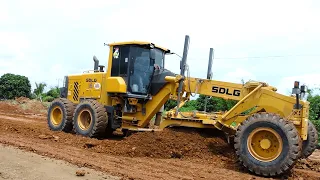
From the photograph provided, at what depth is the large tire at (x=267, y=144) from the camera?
21.9ft

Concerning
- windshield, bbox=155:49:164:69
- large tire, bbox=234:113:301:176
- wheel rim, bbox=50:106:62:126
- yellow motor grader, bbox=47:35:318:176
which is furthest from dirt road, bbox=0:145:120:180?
wheel rim, bbox=50:106:62:126

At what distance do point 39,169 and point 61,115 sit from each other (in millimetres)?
6088

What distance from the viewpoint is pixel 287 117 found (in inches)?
287

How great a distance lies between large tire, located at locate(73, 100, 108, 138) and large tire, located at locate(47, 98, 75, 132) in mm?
685

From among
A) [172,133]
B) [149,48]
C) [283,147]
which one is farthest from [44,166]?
[149,48]

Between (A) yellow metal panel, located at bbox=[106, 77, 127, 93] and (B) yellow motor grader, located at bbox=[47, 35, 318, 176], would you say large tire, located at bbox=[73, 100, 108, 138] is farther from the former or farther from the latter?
(A) yellow metal panel, located at bbox=[106, 77, 127, 93]

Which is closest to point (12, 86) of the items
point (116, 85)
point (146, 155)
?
point (116, 85)

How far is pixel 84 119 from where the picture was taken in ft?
37.1

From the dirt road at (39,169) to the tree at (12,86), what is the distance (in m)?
33.8

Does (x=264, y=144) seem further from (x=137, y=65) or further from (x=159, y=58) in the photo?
(x=159, y=58)

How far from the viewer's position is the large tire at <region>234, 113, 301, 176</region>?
6.68 metres

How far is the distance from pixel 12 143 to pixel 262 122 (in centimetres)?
559

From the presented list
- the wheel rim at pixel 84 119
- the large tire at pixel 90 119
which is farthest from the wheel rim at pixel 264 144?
the wheel rim at pixel 84 119

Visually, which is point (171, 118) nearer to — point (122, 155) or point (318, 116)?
point (122, 155)
